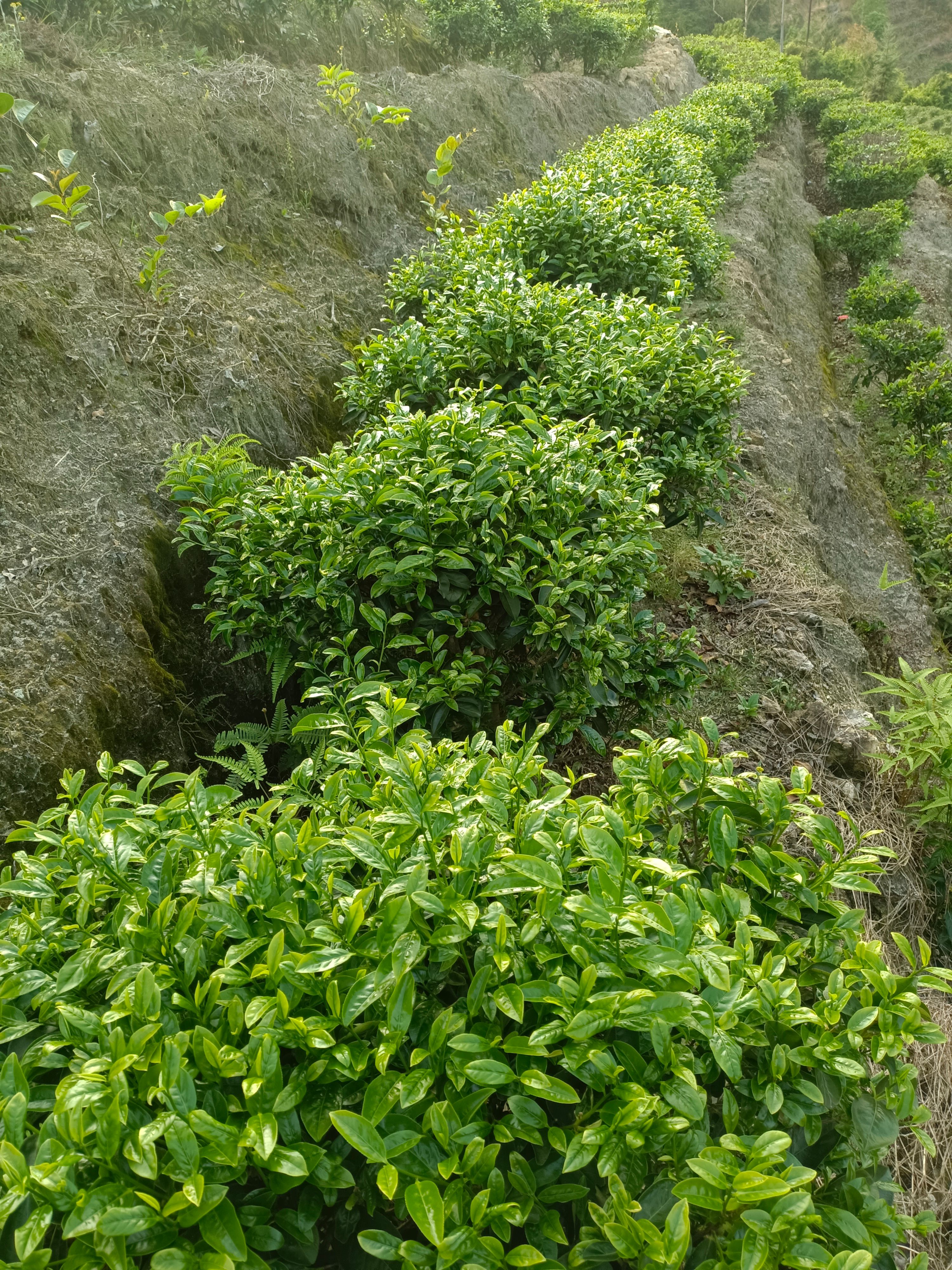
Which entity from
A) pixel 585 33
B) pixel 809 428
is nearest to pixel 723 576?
pixel 809 428

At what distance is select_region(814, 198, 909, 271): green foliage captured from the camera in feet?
34.4

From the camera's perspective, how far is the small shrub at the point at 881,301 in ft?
29.2

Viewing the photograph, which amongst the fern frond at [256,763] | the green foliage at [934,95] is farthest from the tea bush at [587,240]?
the green foliage at [934,95]

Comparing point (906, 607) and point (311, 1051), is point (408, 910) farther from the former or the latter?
point (906, 607)

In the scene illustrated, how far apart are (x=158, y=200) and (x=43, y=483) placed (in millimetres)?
2492

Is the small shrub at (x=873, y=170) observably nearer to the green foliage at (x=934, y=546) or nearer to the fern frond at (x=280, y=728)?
the green foliage at (x=934, y=546)

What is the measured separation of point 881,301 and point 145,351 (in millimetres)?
8802

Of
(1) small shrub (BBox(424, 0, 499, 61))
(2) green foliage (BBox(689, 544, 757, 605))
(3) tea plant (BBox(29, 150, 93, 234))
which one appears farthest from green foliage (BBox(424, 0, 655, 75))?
(2) green foliage (BBox(689, 544, 757, 605))

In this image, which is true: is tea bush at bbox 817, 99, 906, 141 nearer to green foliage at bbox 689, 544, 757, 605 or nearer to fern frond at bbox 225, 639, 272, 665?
green foliage at bbox 689, 544, 757, 605

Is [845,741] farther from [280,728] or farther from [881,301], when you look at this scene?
[881,301]

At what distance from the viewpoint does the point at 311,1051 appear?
119 cm

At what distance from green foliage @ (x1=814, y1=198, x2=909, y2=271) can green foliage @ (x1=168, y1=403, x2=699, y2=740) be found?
10.4m

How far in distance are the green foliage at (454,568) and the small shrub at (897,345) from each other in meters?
6.82

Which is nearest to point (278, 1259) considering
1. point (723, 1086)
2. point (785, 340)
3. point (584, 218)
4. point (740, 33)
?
point (723, 1086)
